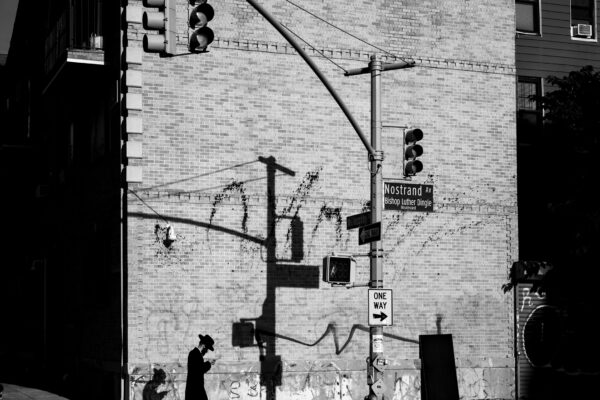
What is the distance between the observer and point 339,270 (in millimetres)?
17766

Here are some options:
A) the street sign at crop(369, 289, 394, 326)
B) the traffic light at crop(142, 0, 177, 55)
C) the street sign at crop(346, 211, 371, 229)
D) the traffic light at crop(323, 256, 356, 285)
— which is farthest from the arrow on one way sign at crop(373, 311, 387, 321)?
the traffic light at crop(142, 0, 177, 55)

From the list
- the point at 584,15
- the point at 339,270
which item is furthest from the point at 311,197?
the point at 584,15

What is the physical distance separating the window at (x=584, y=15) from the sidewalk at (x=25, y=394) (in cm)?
1571

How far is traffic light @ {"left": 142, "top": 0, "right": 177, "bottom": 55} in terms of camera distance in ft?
42.5

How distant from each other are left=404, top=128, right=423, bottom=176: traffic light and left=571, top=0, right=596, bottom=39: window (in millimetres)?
10419

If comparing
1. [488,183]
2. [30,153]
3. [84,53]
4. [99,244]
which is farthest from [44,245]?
[488,183]

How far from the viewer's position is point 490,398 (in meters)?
23.0

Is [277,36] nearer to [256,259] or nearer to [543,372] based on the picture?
[256,259]

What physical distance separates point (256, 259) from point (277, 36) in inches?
192

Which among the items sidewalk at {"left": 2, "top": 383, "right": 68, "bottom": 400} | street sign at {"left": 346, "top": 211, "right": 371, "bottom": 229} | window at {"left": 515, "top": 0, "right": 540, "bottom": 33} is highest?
window at {"left": 515, "top": 0, "right": 540, "bottom": 33}

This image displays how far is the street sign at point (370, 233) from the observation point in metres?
16.8

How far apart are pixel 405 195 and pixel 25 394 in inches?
485

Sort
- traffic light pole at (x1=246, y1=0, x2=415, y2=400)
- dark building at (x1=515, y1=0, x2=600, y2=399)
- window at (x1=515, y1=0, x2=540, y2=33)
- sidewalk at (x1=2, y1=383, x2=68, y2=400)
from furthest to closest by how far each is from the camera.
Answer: window at (x1=515, y1=0, x2=540, y2=33) → sidewalk at (x1=2, y1=383, x2=68, y2=400) → dark building at (x1=515, y1=0, x2=600, y2=399) → traffic light pole at (x1=246, y1=0, x2=415, y2=400)

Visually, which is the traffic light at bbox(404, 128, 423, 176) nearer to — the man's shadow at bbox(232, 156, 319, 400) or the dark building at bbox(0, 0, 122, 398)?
Result: the man's shadow at bbox(232, 156, 319, 400)
